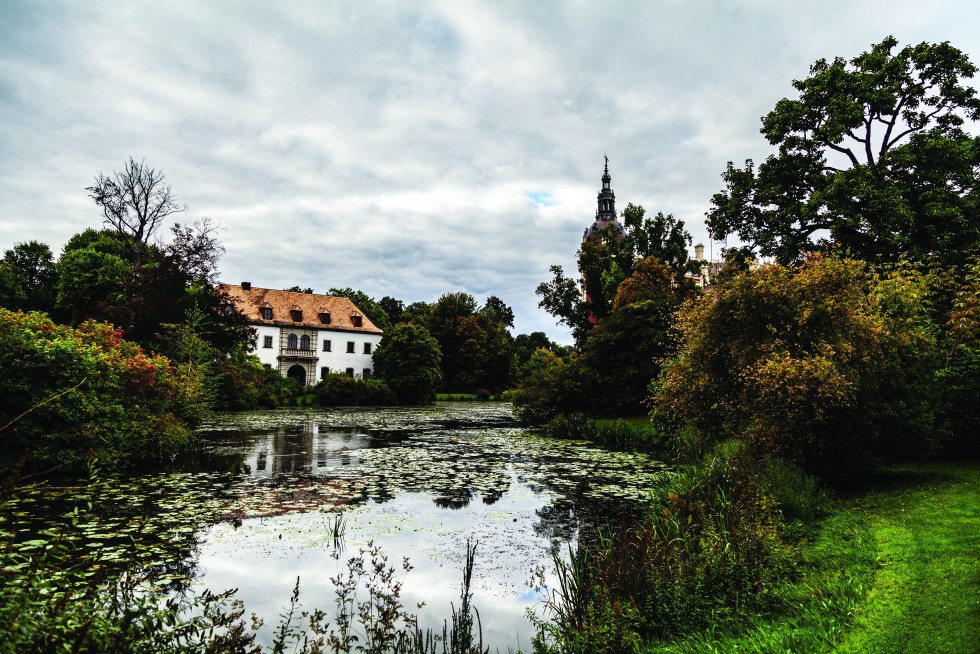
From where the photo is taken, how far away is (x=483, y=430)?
23.8 m

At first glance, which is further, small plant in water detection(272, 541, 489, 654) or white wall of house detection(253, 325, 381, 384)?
white wall of house detection(253, 325, 381, 384)

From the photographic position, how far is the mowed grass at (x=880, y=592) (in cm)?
421

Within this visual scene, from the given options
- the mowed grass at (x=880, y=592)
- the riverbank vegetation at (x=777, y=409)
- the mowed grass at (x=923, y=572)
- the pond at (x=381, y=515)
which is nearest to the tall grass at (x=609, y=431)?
the riverbank vegetation at (x=777, y=409)

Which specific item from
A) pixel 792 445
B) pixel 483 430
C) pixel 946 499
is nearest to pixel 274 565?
pixel 792 445

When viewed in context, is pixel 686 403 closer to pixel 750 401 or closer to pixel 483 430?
pixel 750 401

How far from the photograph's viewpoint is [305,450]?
16766 mm

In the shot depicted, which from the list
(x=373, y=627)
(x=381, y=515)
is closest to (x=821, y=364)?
(x=373, y=627)

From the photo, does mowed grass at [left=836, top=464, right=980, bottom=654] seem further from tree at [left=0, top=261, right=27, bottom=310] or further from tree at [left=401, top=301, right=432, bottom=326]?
tree at [left=0, top=261, right=27, bottom=310]

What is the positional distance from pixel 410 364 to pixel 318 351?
Answer: 37.6 ft

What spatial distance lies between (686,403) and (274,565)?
318 inches

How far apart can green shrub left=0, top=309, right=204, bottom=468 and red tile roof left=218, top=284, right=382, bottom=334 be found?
35590mm

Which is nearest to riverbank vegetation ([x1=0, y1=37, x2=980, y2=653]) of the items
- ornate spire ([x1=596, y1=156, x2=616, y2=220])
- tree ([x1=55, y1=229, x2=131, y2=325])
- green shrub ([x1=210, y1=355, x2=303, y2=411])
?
Answer: green shrub ([x1=210, y1=355, x2=303, y2=411])

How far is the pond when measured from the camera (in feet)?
20.5

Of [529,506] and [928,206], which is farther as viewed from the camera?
[928,206]
